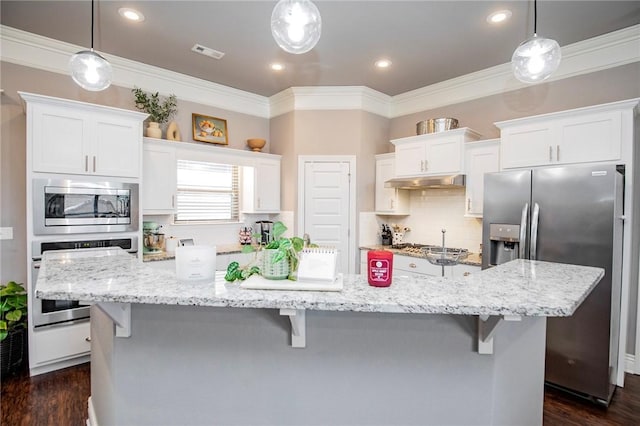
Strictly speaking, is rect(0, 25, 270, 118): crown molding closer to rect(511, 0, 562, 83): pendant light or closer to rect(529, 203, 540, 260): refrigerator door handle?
rect(511, 0, 562, 83): pendant light

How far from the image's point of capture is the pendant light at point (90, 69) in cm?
221

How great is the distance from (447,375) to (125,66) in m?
4.14

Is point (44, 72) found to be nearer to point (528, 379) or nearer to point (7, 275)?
point (7, 275)

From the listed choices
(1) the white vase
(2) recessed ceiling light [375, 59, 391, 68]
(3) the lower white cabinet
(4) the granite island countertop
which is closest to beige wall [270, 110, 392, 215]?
(2) recessed ceiling light [375, 59, 391, 68]

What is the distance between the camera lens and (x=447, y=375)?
4.63ft

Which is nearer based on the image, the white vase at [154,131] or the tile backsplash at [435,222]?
the white vase at [154,131]

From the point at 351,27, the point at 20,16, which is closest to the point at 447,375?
the point at 351,27

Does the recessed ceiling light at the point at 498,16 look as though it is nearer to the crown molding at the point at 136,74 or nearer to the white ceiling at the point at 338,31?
the white ceiling at the point at 338,31

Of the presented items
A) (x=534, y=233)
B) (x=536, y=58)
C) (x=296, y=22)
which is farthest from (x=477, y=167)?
(x=296, y=22)

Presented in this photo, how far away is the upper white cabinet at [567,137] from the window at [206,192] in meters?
3.29

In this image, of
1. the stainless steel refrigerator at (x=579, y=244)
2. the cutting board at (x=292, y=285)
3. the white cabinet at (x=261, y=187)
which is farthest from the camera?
the white cabinet at (x=261, y=187)

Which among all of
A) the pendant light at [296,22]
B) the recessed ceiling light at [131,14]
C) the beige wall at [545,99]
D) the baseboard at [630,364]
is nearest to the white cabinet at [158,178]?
the recessed ceiling light at [131,14]

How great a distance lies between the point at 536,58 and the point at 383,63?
6.06 ft

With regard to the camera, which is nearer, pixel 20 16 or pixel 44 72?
pixel 20 16
